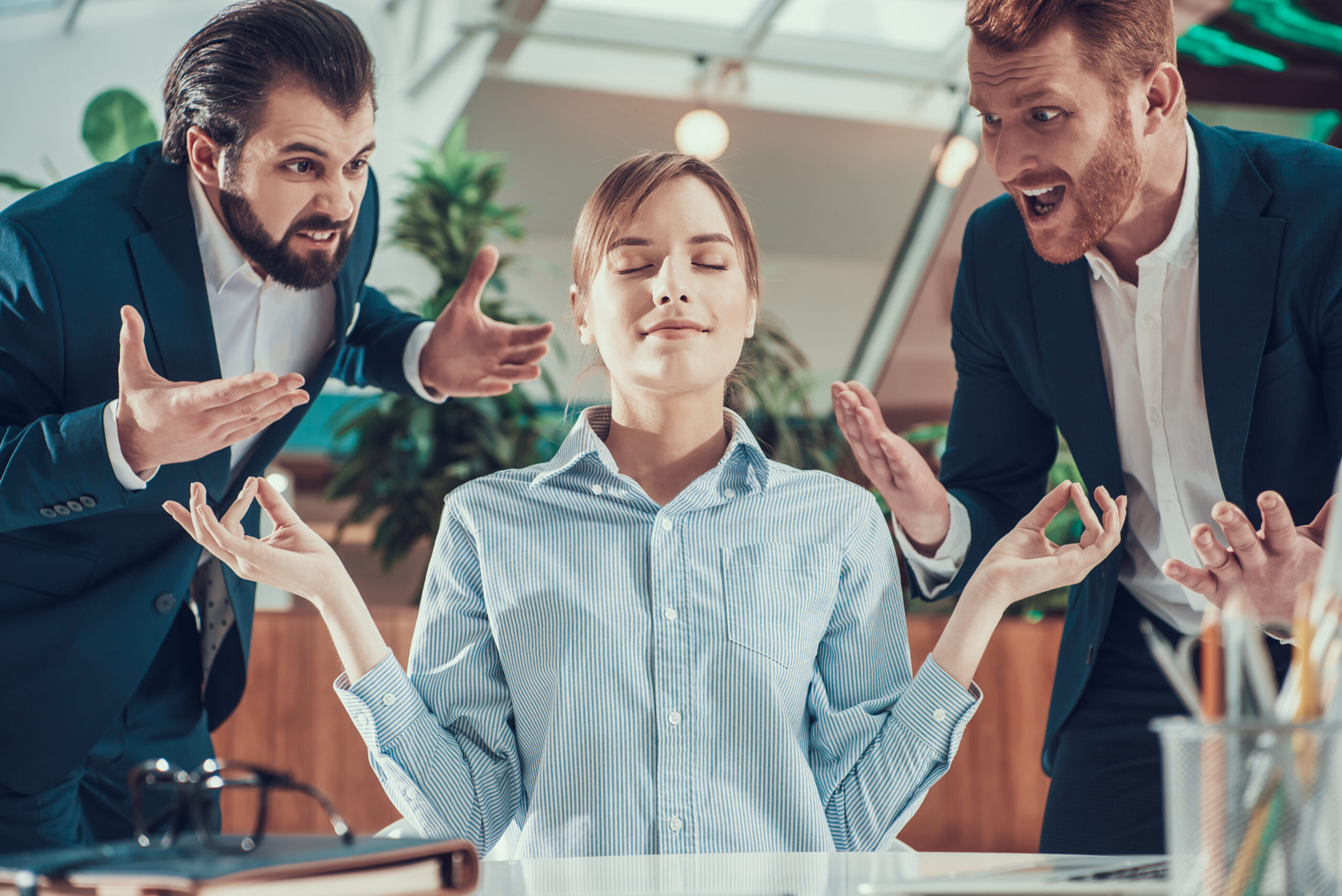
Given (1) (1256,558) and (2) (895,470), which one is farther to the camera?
(2) (895,470)

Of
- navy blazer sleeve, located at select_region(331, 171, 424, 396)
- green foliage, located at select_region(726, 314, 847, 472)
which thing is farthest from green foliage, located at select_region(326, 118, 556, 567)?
navy blazer sleeve, located at select_region(331, 171, 424, 396)

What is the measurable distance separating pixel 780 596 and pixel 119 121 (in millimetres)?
2536

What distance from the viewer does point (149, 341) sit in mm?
1622

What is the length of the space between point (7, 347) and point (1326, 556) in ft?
5.07

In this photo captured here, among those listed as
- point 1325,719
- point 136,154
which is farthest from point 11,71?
point 1325,719

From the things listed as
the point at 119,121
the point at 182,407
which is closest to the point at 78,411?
the point at 182,407

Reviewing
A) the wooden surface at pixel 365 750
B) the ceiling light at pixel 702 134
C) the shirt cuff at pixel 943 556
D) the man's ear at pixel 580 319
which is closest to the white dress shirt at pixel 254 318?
the man's ear at pixel 580 319

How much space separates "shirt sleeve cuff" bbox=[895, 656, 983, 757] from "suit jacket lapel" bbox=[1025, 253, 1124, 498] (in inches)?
24.3

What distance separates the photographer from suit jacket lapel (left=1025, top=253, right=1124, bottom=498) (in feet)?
5.24

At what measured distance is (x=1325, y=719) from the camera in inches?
20.4

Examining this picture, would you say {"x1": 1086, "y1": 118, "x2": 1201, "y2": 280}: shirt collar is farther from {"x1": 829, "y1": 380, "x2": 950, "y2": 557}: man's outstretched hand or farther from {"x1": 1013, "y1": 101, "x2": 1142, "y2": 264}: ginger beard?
{"x1": 829, "y1": 380, "x2": 950, "y2": 557}: man's outstretched hand

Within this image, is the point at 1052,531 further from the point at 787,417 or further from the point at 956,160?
the point at 956,160

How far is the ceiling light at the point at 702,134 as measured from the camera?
207 inches

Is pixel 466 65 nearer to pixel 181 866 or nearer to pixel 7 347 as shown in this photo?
pixel 7 347
